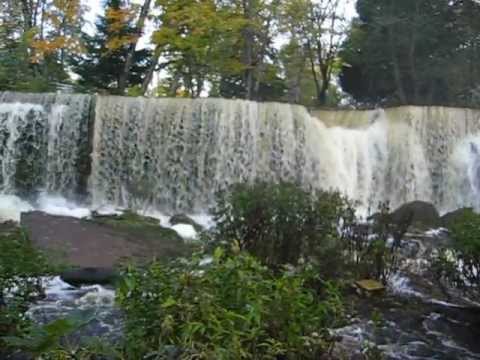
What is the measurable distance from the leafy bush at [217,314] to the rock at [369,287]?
Result: 304cm

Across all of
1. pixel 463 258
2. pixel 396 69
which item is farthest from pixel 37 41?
pixel 463 258

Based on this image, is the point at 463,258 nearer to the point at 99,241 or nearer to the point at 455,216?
Answer: the point at 455,216

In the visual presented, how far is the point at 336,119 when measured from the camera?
1719 cm

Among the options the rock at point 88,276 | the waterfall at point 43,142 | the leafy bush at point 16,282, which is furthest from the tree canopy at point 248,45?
the leafy bush at point 16,282

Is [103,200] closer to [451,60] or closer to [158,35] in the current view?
[158,35]

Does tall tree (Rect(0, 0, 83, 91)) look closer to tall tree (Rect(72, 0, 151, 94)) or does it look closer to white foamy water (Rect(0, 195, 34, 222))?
tall tree (Rect(72, 0, 151, 94))

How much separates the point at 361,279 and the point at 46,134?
10.8 m

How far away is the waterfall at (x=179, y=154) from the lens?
15.5m

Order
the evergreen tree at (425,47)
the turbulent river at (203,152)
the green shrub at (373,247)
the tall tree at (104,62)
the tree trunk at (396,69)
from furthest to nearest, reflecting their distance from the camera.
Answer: the tall tree at (104,62) < the tree trunk at (396,69) < the evergreen tree at (425,47) < the turbulent river at (203,152) < the green shrub at (373,247)

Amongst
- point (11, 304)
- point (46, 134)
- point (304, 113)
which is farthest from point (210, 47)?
point (11, 304)

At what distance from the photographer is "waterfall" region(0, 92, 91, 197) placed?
15352 millimetres

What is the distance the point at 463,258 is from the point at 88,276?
4.39m

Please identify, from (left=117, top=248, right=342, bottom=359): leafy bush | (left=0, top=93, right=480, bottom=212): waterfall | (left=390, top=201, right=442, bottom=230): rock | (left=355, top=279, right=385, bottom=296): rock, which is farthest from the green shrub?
(left=0, top=93, right=480, bottom=212): waterfall

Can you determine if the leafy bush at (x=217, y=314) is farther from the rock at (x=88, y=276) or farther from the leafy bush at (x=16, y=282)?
the rock at (x=88, y=276)
